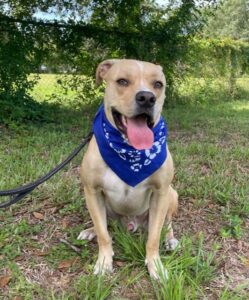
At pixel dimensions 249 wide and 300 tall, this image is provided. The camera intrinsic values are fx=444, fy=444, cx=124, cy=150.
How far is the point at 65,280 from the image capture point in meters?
2.78

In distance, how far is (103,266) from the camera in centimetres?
281

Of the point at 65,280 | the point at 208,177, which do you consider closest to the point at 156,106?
the point at 65,280

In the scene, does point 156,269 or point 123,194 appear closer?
point 156,269

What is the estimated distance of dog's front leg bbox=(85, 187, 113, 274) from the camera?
2.87 m

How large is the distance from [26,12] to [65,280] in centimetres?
668

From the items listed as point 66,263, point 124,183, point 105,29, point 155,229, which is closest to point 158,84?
point 124,183

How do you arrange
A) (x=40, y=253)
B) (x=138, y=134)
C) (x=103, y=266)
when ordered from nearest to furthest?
(x=138, y=134) < (x=103, y=266) < (x=40, y=253)

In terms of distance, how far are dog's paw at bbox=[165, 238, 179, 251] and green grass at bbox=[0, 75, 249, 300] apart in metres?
0.05

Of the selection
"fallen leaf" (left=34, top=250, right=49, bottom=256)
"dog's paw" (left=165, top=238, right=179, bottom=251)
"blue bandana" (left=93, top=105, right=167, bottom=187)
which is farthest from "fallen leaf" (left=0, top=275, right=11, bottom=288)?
"dog's paw" (left=165, top=238, right=179, bottom=251)

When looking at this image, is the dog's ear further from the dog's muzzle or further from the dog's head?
the dog's muzzle

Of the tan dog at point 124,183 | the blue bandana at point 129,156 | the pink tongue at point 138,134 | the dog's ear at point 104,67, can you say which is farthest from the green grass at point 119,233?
the dog's ear at point 104,67

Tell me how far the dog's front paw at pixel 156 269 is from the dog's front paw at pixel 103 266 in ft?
0.79

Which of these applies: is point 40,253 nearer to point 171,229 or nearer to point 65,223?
point 65,223

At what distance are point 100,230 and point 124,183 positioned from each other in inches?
13.7
